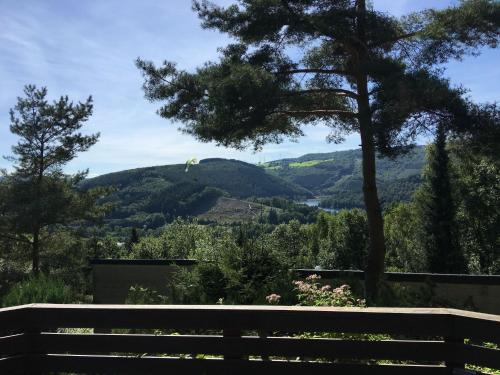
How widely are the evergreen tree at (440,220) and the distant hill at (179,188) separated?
62.3m

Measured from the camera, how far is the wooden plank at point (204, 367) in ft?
9.71

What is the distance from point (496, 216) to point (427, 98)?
27.3m

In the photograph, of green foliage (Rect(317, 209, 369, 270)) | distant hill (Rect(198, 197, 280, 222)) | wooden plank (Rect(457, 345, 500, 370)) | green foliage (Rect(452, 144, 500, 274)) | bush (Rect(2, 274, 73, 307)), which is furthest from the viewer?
distant hill (Rect(198, 197, 280, 222))

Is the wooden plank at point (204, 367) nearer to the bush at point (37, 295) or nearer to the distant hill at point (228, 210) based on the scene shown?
the bush at point (37, 295)

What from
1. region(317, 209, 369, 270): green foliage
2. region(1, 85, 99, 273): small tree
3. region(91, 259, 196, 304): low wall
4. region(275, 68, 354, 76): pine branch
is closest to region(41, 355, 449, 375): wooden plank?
region(275, 68, 354, 76): pine branch

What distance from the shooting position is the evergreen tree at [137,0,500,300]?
8305 millimetres

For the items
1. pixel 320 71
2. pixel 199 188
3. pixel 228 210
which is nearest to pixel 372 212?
pixel 320 71

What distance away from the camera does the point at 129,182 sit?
400 feet

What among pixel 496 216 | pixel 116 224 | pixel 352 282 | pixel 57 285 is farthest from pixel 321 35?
pixel 116 224

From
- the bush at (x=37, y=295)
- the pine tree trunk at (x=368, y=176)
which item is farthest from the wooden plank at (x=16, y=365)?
the pine tree trunk at (x=368, y=176)

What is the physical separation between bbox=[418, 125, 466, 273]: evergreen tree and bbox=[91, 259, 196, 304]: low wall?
24.7 metres

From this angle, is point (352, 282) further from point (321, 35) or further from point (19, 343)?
point (19, 343)

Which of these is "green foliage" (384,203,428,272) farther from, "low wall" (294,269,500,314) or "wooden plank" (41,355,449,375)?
"wooden plank" (41,355,449,375)

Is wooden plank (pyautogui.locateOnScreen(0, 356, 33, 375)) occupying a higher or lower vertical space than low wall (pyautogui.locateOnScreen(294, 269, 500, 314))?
higher
